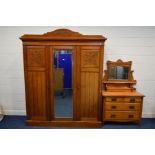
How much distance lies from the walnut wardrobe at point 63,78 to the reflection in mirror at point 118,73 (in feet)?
2.31

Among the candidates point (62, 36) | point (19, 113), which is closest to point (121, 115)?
point (62, 36)

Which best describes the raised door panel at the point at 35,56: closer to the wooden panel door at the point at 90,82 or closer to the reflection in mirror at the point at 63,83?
the reflection in mirror at the point at 63,83

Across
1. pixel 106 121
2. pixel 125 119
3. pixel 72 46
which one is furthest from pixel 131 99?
pixel 72 46

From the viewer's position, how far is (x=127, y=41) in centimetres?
382

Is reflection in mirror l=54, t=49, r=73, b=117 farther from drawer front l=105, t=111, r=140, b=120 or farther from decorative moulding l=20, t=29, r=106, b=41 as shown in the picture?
drawer front l=105, t=111, r=140, b=120

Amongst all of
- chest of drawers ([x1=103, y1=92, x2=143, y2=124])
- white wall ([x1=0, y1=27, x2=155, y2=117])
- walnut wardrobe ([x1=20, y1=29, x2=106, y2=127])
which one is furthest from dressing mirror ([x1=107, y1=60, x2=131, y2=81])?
walnut wardrobe ([x1=20, y1=29, x2=106, y2=127])

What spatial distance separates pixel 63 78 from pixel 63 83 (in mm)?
112

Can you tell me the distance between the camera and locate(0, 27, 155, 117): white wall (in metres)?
3.78

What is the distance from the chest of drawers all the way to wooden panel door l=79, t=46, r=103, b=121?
0.20 meters

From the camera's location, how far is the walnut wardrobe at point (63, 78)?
3.21m

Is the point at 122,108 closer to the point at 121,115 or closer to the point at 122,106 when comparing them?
the point at 122,106

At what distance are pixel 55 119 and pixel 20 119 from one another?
99cm

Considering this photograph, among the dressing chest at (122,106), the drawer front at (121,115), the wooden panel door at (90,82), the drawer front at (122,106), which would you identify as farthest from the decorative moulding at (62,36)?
the drawer front at (121,115)

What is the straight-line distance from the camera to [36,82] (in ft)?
11.1
